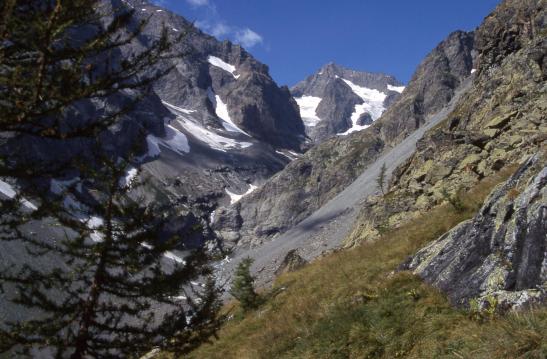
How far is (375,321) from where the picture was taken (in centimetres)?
957

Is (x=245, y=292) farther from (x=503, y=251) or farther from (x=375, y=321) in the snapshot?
(x=503, y=251)

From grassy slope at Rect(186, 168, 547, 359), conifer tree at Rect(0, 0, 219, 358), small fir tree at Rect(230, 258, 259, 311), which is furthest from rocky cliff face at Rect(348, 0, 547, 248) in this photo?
conifer tree at Rect(0, 0, 219, 358)

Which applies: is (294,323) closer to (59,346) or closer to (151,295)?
(151,295)

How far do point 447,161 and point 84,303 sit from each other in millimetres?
32258

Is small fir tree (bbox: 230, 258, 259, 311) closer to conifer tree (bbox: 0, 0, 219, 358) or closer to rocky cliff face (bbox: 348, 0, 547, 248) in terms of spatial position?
conifer tree (bbox: 0, 0, 219, 358)

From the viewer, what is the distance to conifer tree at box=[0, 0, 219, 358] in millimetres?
6793

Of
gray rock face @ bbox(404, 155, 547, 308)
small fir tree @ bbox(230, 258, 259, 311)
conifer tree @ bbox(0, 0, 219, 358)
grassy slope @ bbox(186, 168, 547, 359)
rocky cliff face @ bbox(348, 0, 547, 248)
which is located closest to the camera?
grassy slope @ bbox(186, 168, 547, 359)

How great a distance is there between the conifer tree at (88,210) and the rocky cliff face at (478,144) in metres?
19.4

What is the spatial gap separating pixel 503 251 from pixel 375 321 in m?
2.75

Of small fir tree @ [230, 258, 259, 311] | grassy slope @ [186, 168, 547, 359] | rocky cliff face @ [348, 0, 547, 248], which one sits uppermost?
rocky cliff face @ [348, 0, 547, 248]

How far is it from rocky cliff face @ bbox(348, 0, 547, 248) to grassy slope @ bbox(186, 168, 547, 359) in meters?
12.8

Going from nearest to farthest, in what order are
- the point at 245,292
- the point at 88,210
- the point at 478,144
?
the point at 88,210 → the point at 245,292 → the point at 478,144

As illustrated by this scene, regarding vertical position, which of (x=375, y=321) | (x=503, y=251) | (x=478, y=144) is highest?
→ (x=478, y=144)

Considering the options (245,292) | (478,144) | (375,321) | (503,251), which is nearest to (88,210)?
(375,321)
